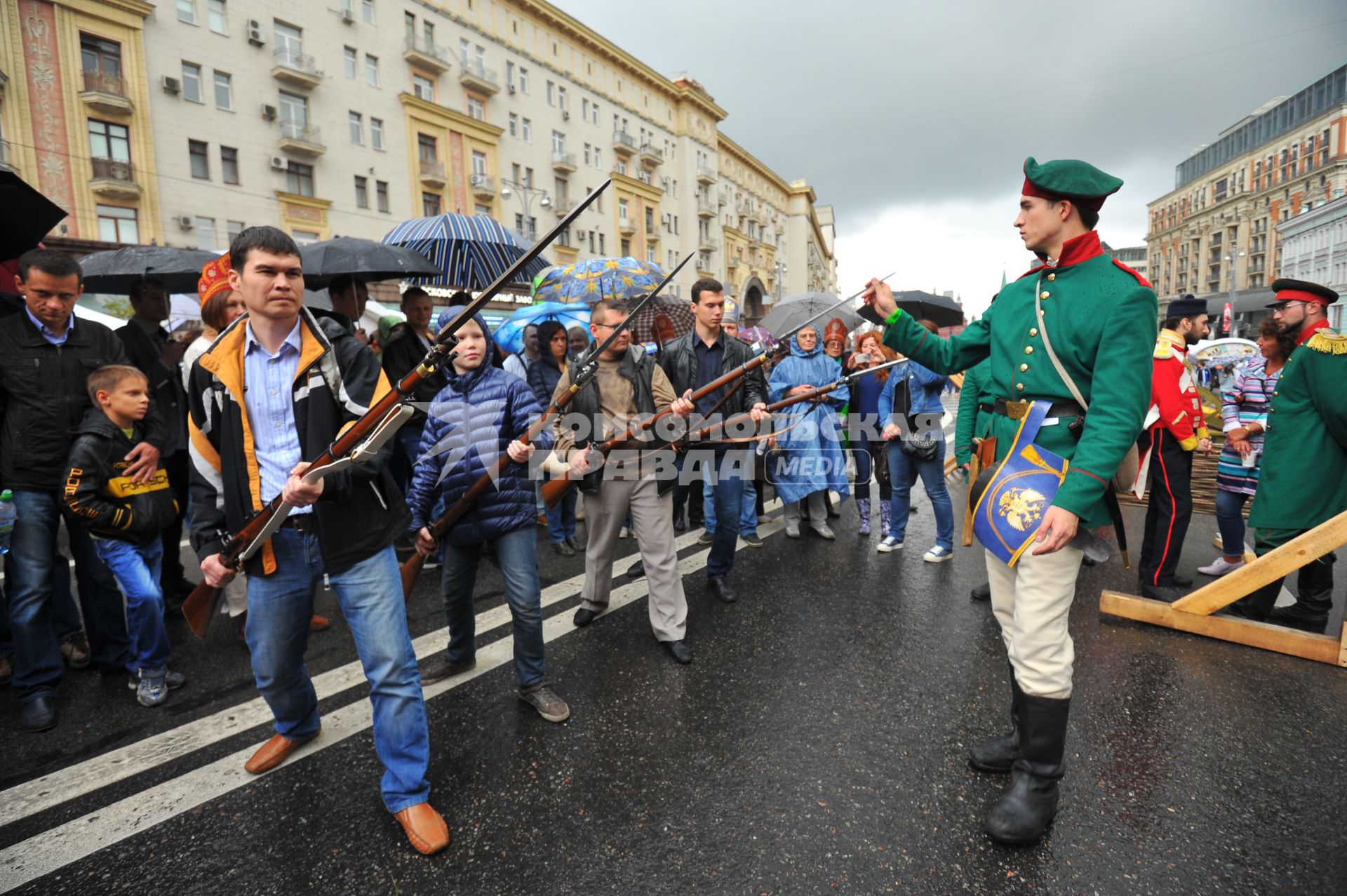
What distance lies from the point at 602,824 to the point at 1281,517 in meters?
4.28

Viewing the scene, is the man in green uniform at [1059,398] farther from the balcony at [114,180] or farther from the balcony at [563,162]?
the balcony at [563,162]

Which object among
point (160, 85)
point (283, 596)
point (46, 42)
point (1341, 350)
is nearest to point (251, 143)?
point (160, 85)

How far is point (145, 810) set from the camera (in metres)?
2.57

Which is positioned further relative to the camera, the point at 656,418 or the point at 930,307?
the point at 930,307

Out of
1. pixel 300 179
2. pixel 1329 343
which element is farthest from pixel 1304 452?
pixel 300 179

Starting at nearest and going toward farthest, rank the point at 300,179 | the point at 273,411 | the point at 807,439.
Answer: the point at 273,411
the point at 807,439
the point at 300,179

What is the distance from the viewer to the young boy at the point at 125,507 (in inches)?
134

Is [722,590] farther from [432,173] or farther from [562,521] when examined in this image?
[432,173]

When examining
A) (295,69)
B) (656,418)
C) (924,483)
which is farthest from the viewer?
(295,69)

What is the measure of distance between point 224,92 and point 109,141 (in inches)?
188

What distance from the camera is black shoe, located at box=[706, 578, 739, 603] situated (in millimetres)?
4770

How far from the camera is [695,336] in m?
5.05

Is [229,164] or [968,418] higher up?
[229,164]

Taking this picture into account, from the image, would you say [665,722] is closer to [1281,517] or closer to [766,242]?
[1281,517]
